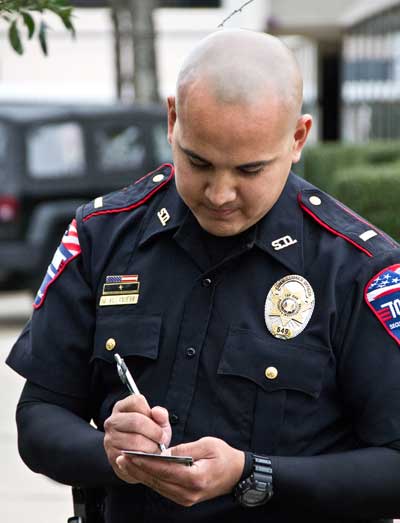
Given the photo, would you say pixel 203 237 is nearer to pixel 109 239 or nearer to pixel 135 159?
pixel 109 239

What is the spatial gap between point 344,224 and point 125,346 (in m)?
0.45

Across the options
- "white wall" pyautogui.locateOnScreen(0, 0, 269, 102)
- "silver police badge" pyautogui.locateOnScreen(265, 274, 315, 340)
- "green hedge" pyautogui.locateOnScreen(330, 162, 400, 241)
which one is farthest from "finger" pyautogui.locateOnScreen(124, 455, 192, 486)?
"white wall" pyautogui.locateOnScreen(0, 0, 269, 102)

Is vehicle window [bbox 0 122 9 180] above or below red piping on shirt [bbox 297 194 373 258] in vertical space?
below

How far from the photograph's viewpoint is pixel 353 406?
7.34 feet

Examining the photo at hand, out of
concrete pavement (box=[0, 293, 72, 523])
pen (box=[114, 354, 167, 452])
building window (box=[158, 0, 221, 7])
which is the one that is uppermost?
pen (box=[114, 354, 167, 452])

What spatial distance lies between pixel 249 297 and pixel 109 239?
0.29m

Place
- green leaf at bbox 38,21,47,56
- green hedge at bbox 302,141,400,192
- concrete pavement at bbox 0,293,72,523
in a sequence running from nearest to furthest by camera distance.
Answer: green leaf at bbox 38,21,47,56 < concrete pavement at bbox 0,293,72,523 < green hedge at bbox 302,141,400,192

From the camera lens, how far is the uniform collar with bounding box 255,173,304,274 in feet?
7.52

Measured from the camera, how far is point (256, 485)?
7.07 feet

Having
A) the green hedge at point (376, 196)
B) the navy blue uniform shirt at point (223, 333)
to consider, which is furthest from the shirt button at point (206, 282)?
the green hedge at point (376, 196)

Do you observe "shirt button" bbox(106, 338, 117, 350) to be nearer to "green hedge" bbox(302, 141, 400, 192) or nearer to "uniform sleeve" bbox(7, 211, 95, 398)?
"uniform sleeve" bbox(7, 211, 95, 398)

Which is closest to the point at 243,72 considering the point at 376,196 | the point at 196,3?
the point at 376,196

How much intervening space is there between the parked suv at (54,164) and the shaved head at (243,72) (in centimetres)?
820

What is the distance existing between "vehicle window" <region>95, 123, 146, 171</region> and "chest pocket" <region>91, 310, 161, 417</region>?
334 inches
